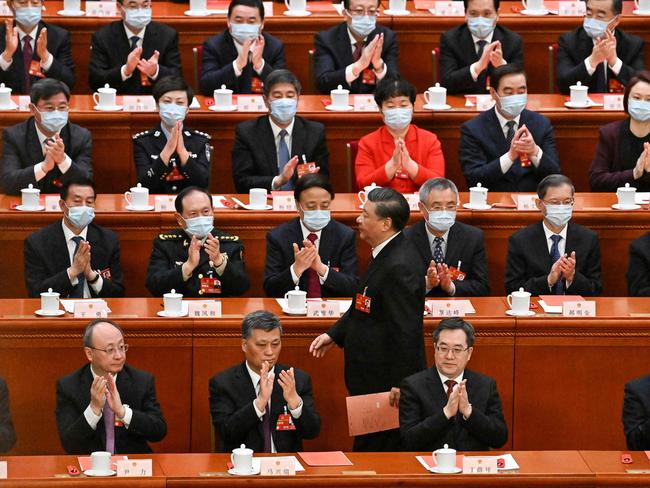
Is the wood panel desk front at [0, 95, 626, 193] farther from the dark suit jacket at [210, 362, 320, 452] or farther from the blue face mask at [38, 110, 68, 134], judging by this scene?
the dark suit jacket at [210, 362, 320, 452]

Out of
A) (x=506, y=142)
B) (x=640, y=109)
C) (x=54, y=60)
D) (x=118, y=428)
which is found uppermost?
(x=54, y=60)

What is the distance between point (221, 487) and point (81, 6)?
11.2 feet

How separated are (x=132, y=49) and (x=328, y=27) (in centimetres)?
78

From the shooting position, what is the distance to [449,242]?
509 centimetres

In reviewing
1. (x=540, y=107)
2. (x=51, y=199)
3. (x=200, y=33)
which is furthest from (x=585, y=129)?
(x=51, y=199)

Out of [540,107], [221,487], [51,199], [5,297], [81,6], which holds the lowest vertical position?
[221,487]

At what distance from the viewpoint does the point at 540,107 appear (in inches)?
236

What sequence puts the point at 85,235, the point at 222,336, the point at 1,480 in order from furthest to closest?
the point at 85,235, the point at 222,336, the point at 1,480

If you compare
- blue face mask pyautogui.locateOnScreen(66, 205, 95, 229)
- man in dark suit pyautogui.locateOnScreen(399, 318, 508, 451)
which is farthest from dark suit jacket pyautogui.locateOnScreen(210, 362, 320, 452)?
blue face mask pyautogui.locateOnScreen(66, 205, 95, 229)

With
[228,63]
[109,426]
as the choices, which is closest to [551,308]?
[109,426]

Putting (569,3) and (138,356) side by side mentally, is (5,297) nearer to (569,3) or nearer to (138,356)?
(138,356)

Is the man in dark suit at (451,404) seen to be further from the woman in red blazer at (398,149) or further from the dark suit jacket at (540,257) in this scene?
the woman in red blazer at (398,149)

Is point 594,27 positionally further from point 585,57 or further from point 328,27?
point 328,27

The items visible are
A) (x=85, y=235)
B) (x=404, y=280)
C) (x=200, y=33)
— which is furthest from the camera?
(x=200, y=33)
